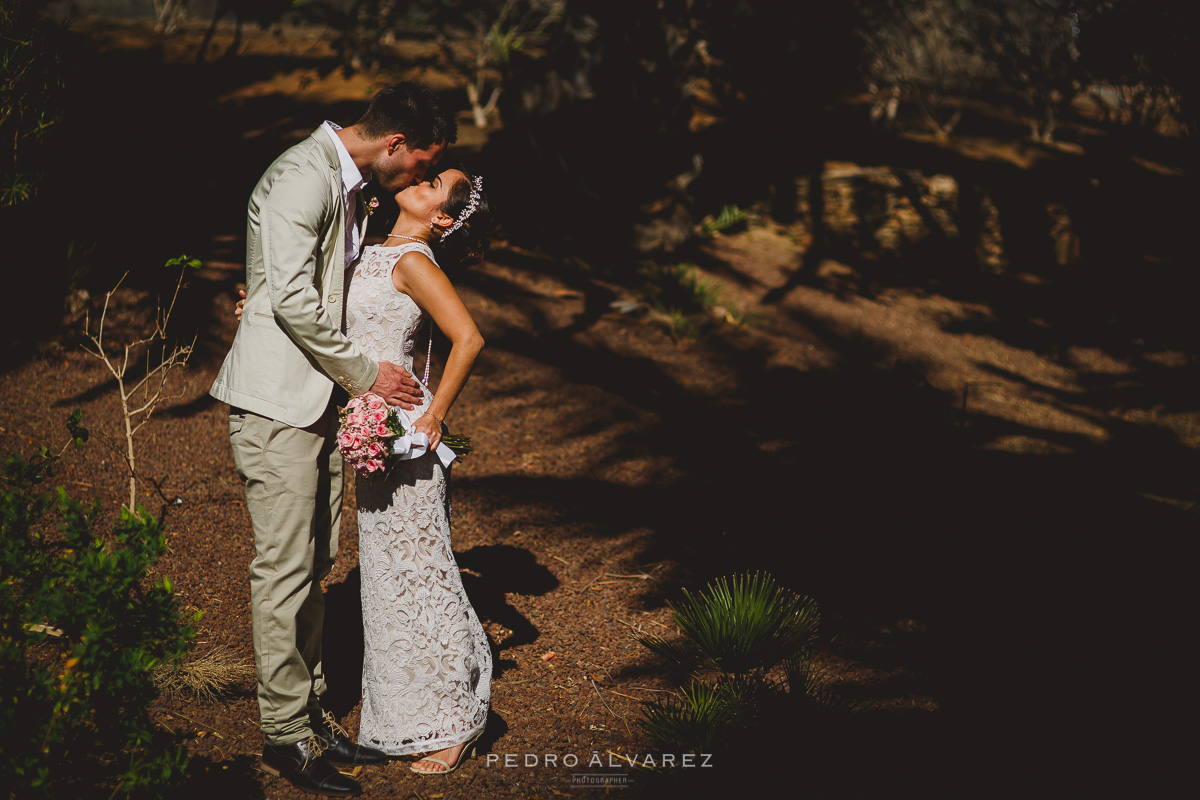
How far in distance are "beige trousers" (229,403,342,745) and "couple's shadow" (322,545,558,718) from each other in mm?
483

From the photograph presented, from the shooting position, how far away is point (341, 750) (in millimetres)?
2977

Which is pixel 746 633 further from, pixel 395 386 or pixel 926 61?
pixel 926 61

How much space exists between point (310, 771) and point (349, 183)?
1943mm

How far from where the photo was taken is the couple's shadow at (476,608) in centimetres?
355

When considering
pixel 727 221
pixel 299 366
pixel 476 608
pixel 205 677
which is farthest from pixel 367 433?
pixel 727 221

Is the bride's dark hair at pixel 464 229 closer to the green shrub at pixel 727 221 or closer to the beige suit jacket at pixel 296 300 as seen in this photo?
the beige suit jacket at pixel 296 300

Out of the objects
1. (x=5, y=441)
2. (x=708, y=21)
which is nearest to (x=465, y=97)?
(x=708, y=21)

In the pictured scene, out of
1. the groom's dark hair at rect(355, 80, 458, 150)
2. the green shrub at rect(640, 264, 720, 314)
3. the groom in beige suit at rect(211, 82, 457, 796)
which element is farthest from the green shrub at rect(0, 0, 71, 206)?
the green shrub at rect(640, 264, 720, 314)

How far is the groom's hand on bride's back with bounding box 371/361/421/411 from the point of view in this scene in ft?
8.91

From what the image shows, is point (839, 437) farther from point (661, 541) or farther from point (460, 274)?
point (460, 274)

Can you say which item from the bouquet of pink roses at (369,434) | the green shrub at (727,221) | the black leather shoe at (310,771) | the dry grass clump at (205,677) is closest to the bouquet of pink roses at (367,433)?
the bouquet of pink roses at (369,434)

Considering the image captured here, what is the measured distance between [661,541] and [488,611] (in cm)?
117

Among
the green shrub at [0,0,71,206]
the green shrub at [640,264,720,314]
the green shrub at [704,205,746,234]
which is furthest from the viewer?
the green shrub at [704,205,746,234]

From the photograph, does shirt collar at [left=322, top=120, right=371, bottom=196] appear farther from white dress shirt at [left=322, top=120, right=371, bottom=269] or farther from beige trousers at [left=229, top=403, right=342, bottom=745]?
beige trousers at [left=229, top=403, right=342, bottom=745]
